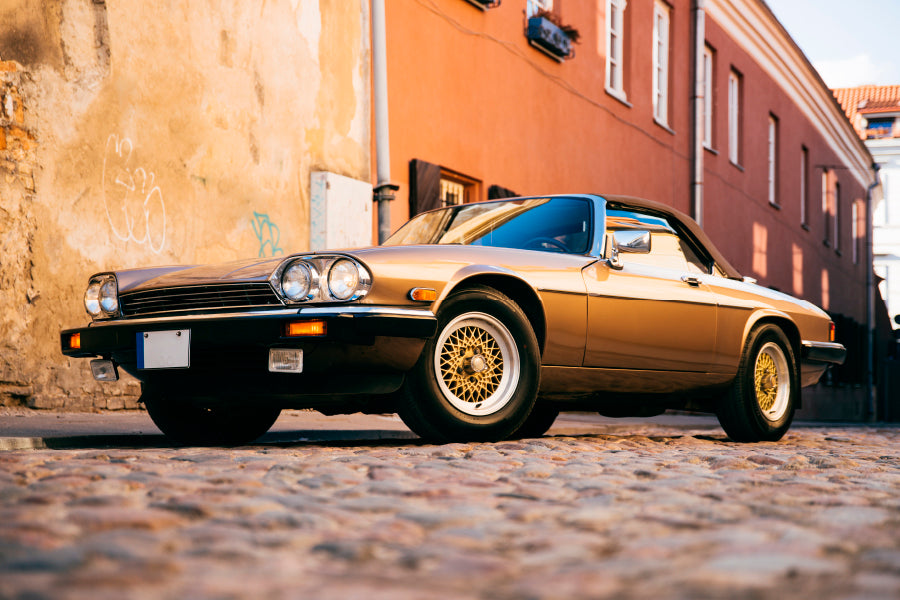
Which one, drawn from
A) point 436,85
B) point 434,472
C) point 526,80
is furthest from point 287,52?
point 434,472

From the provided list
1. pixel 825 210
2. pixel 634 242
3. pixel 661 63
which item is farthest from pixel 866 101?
pixel 634 242

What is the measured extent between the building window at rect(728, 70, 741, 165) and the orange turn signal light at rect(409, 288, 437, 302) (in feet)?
61.8

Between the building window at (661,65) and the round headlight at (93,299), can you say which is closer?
the round headlight at (93,299)

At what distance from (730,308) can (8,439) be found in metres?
3.96

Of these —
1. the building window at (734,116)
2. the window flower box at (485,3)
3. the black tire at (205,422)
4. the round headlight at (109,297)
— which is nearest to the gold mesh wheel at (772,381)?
the black tire at (205,422)

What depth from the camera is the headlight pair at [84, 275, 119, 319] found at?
5.34 m

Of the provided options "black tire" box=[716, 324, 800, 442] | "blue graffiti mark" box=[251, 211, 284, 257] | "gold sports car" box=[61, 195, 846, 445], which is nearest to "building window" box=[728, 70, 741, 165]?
"blue graffiti mark" box=[251, 211, 284, 257]

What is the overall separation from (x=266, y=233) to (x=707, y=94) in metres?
13.7

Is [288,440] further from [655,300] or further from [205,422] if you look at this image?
[655,300]

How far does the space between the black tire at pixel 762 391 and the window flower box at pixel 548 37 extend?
7.69 meters

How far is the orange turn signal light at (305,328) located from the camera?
4.54 meters

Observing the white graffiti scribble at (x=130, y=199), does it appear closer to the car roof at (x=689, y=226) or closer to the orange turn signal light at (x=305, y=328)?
the car roof at (x=689, y=226)

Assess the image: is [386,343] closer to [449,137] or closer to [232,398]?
[232,398]

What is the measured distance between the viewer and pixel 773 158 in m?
25.8
